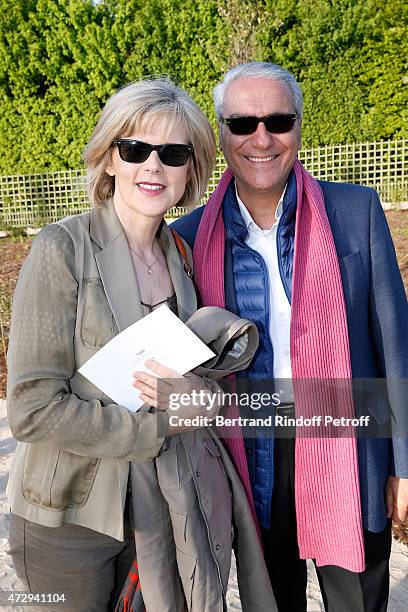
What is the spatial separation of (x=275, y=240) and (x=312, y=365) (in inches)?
18.9

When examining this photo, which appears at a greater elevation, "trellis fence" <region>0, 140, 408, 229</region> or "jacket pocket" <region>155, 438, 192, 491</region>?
"trellis fence" <region>0, 140, 408, 229</region>

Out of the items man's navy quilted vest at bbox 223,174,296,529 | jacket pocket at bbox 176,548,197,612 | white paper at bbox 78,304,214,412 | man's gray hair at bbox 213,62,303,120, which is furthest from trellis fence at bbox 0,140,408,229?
jacket pocket at bbox 176,548,197,612

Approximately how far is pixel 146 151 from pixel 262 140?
1.64 ft

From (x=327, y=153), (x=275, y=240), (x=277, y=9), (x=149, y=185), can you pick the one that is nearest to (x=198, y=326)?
(x=149, y=185)

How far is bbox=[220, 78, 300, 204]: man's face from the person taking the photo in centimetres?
215

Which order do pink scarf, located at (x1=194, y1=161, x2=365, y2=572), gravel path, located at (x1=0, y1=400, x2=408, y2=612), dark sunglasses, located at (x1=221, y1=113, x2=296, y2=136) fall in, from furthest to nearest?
gravel path, located at (x1=0, y1=400, x2=408, y2=612)
dark sunglasses, located at (x1=221, y1=113, x2=296, y2=136)
pink scarf, located at (x1=194, y1=161, x2=365, y2=572)

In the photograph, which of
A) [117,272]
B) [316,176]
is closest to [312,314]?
[117,272]

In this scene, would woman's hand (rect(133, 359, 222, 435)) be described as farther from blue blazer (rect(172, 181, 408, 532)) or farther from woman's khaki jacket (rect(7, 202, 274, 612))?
blue blazer (rect(172, 181, 408, 532))

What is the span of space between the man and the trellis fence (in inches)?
335

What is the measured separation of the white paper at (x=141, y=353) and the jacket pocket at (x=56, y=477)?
0.21m

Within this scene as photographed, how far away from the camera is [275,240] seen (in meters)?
Result: 2.21

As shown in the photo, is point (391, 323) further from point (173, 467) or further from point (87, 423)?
point (87, 423)

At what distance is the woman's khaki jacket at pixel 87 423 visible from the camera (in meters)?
1.62

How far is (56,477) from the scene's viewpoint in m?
1.69
